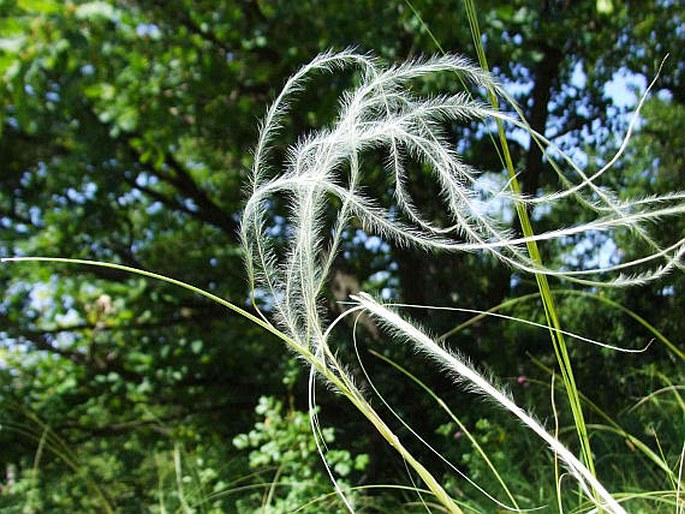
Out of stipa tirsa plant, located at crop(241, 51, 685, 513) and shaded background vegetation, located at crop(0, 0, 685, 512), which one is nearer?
stipa tirsa plant, located at crop(241, 51, 685, 513)

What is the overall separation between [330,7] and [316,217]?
2159 mm

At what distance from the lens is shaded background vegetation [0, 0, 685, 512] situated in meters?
2.64

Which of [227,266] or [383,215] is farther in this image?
[227,266]

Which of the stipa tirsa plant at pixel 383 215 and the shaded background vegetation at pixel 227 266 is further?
the shaded background vegetation at pixel 227 266

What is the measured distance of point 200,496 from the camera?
2.21m

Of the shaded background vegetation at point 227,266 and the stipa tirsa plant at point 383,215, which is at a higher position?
the shaded background vegetation at point 227,266

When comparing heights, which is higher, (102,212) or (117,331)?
(102,212)

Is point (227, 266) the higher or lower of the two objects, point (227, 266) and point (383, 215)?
the higher

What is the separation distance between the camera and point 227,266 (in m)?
3.46

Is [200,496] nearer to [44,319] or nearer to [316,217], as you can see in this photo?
[44,319]

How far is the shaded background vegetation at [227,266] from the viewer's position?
2.64 meters

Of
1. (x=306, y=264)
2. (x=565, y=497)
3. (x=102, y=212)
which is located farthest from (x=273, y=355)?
(x=306, y=264)

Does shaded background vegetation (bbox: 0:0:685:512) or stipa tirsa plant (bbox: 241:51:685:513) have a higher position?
shaded background vegetation (bbox: 0:0:685:512)

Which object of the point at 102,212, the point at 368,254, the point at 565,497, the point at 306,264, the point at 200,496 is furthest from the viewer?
the point at 368,254
